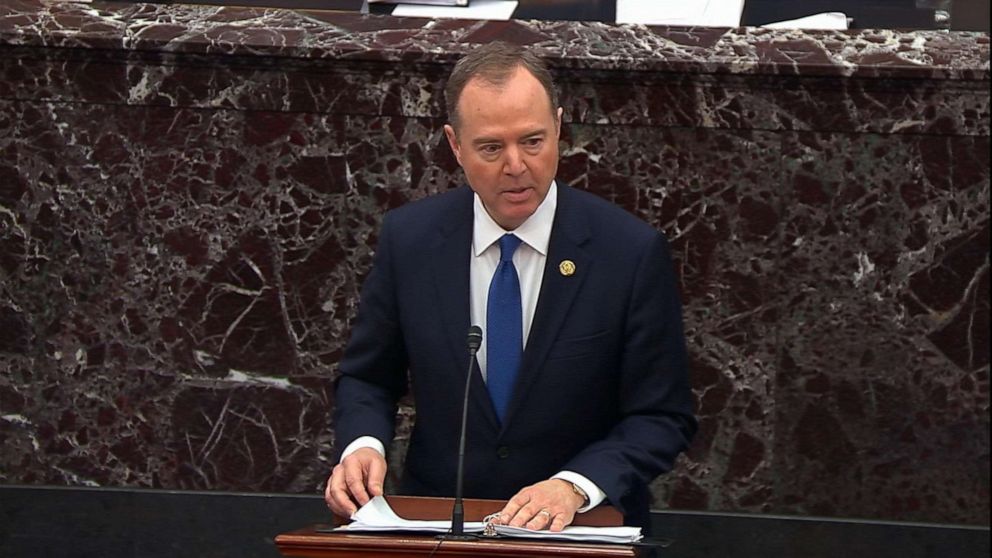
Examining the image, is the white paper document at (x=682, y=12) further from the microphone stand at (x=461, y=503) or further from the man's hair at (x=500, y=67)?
the microphone stand at (x=461, y=503)

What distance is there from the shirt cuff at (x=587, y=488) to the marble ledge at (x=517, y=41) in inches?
56.7

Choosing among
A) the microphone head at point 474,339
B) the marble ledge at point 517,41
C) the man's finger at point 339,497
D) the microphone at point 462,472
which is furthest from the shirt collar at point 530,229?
the marble ledge at point 517,41

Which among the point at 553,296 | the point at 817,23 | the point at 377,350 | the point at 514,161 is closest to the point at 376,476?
the point at 377,350

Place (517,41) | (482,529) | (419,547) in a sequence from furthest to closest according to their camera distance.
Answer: (517,41) < (482,529) < (419,547)

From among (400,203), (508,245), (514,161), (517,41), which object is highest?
(517,41)

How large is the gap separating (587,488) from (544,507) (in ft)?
0.58

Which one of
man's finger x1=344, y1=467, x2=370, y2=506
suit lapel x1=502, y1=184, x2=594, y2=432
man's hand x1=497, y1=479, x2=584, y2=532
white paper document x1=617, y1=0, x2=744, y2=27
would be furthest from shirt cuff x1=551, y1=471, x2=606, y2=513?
white paper document x1=617, y1=0, x2=744, y2=27

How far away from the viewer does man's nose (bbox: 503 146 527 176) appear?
3.36m

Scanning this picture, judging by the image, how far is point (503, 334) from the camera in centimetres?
348

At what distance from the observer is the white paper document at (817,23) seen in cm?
462

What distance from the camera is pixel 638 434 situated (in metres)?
3.40

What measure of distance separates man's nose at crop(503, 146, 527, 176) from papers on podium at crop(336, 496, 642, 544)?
703 millimetres

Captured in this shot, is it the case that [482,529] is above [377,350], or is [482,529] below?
below

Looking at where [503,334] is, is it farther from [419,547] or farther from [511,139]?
[419,547]
